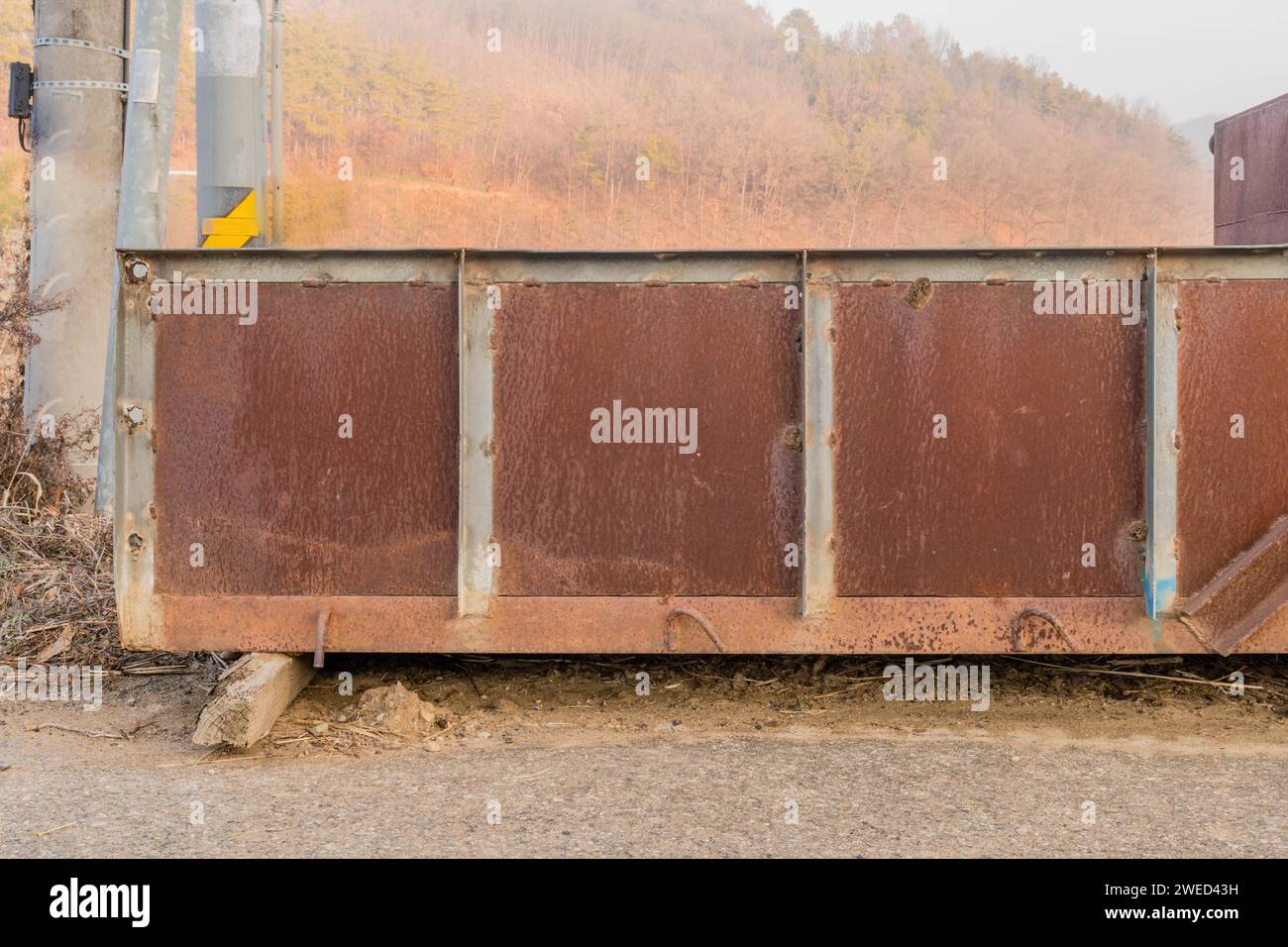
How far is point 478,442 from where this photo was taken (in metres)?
4.16

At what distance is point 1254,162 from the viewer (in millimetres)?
5234

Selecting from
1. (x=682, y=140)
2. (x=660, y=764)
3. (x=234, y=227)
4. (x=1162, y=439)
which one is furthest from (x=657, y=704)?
(x=682, y=140)

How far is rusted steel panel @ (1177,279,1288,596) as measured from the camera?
4105mm

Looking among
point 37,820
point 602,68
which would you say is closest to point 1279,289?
point 37,820

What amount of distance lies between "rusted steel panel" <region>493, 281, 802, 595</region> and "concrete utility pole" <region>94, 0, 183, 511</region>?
3.43 m

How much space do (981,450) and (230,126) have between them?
4121mm

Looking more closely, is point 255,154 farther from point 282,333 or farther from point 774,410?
point 774,410

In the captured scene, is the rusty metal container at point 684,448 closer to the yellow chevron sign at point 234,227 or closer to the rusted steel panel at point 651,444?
the rusted steel panel at point 651,444

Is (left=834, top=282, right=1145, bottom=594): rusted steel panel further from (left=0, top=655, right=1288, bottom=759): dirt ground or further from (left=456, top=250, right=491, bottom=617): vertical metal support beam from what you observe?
(left=456, top=250, right=491, bottom=617): vertical metal support beam

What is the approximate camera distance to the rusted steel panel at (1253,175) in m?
5.00

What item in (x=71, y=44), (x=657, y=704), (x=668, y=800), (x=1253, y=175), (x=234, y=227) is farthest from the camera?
(x=71, y=44)

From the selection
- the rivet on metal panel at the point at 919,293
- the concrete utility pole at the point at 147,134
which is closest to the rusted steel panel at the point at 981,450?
the rivet on metal panel at the point at 919,293

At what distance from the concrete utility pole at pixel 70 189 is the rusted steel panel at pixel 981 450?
→ 6.12m

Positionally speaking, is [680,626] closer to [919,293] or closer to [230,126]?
[919,293]
